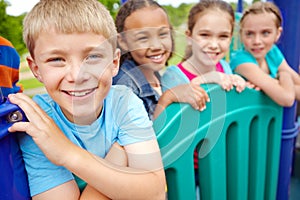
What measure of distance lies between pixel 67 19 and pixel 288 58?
33.4 inches

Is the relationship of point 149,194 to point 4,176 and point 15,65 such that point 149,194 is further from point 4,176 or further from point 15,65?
point 15,65

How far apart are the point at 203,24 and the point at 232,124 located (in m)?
0.32

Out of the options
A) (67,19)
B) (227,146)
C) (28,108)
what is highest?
(67,19)

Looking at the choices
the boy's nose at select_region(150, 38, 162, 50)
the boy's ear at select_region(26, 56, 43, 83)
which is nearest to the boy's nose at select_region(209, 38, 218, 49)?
the boy's nose at select_region(150, 38, 162, 50)

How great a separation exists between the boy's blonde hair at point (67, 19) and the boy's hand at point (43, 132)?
0.10 metres

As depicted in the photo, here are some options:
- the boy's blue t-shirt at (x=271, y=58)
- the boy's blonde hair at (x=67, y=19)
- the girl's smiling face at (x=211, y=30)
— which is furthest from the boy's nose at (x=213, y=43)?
the boy's blonde hair at (x=67, y=19)

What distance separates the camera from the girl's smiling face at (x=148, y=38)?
0.61m

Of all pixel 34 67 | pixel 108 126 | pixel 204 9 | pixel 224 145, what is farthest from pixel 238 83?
pixel 34 67

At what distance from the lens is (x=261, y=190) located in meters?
1.00

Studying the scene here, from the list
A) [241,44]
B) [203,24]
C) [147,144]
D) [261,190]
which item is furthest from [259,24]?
[147,144]

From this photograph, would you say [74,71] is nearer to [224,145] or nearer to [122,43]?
[122,43]

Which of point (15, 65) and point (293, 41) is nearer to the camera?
point (15, 65)

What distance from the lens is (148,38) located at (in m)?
0.63

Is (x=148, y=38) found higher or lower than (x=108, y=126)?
higher
